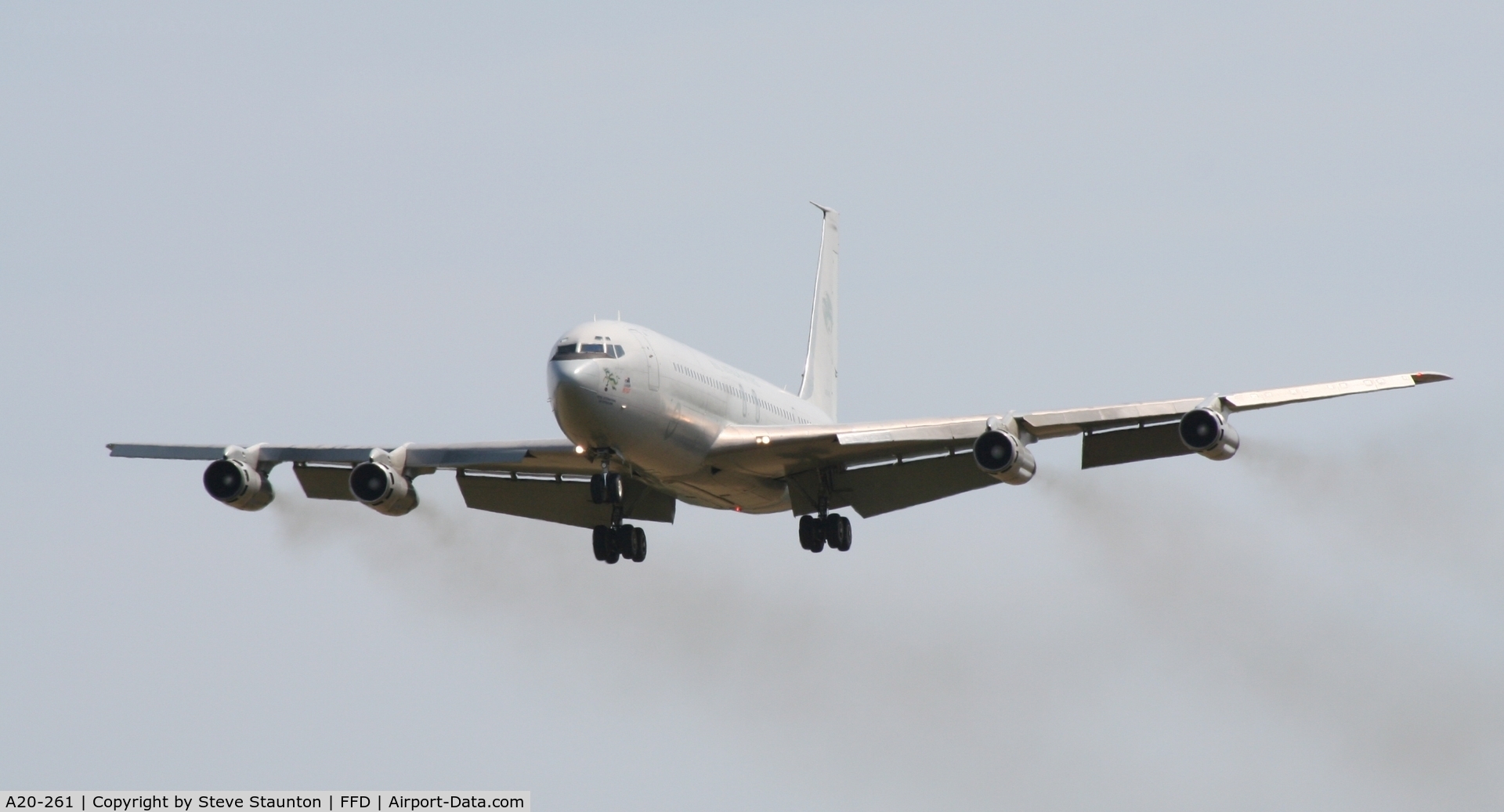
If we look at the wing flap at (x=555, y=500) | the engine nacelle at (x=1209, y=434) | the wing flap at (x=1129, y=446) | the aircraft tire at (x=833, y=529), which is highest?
the wing flap at (x=555, y=500)

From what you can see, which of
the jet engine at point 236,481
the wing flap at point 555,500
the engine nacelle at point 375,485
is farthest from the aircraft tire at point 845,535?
the jet engine at point 236,481

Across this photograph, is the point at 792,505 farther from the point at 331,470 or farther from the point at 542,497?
the point at 331,470

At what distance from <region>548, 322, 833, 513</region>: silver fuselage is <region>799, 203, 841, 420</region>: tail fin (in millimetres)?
12494

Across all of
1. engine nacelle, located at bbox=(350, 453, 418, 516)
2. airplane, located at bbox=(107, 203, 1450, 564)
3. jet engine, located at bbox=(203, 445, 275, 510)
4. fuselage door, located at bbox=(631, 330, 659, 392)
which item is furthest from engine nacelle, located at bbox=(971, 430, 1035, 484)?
jet engine, located at bbox=(203, 445, 275, 510)

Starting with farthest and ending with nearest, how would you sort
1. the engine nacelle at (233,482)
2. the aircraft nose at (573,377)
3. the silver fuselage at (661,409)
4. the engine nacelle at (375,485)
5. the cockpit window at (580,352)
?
the engine nacelle at (233,482) → the engine nacelle at (375,485) → the cockpit window at (580,352) → the silver fuselage at (661,409) → the aircraft nose at (573,377)

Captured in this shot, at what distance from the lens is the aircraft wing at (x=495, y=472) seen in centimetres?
5491

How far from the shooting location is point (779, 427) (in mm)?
55375

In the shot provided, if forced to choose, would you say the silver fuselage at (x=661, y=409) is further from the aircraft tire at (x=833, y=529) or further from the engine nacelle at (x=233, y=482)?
the engine nacelle at (x=233, y=482)

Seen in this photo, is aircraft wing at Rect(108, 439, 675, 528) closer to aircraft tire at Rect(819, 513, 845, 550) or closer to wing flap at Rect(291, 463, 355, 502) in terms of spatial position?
wing flap at Rect(291, 463, 355, 502)

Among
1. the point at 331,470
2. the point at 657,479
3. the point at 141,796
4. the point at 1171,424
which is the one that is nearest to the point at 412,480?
the point at 331,470

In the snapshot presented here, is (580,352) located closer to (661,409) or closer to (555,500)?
(661,409)

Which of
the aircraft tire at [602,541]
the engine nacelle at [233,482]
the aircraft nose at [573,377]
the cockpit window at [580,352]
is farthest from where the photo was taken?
the aircraft tire at [602,541]

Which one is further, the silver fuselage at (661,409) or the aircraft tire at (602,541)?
the aircraft tire at (602,541)

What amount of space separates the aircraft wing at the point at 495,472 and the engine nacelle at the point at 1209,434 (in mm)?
14996
